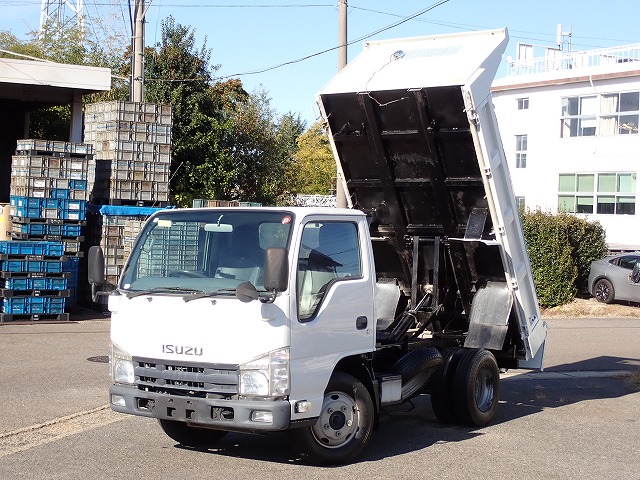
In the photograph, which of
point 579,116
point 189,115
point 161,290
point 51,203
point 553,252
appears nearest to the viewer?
point 161,290

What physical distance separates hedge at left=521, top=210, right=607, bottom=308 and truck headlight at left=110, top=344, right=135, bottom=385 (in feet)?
53.1

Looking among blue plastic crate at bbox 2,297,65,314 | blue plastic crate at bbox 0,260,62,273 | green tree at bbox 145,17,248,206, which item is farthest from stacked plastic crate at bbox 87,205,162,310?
green tree at bbox 145,17,248,206

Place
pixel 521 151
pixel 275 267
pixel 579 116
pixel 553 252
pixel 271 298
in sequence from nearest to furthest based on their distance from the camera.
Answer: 1. pixel 275 267
2. pixel 271 298
3. pixel 553 252
4. pixel 579 116
5. pixel 521 151

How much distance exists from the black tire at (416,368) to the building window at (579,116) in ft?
→ 87.9

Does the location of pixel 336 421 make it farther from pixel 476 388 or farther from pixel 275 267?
pixel 476 388

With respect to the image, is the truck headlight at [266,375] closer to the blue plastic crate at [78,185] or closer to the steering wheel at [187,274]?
the steering wheel at [187,274]

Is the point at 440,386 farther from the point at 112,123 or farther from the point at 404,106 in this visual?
the point at 112,123

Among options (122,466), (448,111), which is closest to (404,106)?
(448,111)

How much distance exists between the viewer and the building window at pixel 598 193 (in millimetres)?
32938

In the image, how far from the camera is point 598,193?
3384 centimetres

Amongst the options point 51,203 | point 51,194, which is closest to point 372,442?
point 51,203

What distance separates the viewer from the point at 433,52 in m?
9.96

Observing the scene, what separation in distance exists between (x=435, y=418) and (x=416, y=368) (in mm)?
1451

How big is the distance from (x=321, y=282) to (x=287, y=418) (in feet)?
4.00
